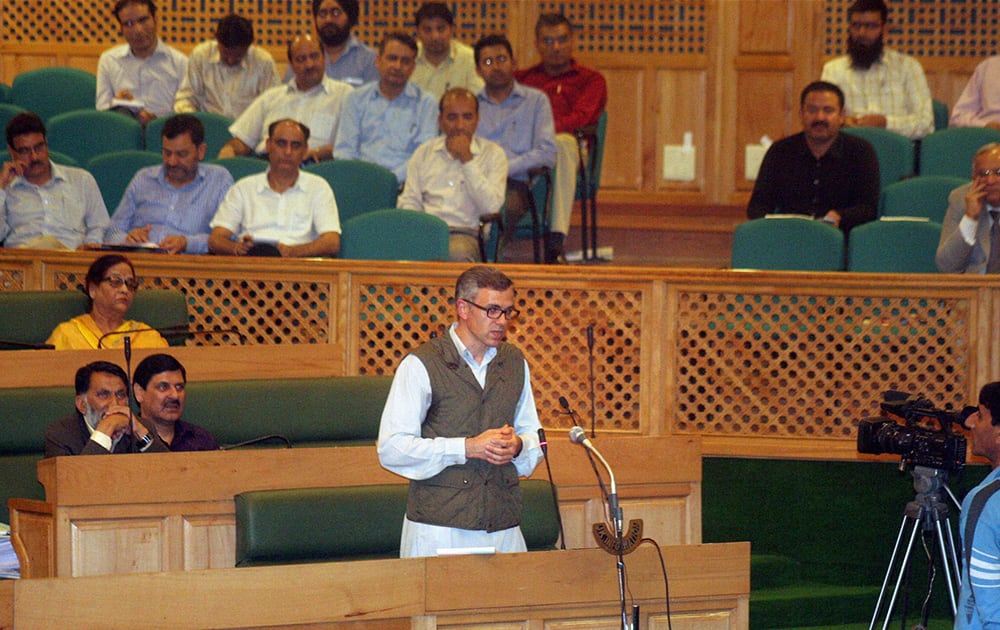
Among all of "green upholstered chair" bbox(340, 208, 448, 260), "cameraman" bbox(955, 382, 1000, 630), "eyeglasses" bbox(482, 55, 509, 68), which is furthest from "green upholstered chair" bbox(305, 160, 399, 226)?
"cameraman" bbox(955, 382, 1000, 630)

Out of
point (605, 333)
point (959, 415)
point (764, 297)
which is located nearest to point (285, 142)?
point (605, 333)

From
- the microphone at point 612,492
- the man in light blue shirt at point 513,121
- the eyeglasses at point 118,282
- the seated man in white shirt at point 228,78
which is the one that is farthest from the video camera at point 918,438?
the seated man in white shirt at point 228,78

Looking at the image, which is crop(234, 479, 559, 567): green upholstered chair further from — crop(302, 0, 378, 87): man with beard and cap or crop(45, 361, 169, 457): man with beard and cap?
crop(302, 0, 378, 87): man with beard and cap

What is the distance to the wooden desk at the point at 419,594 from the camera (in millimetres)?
3436

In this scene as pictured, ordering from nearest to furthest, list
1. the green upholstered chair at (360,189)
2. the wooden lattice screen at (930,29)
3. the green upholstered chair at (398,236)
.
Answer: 1. the green upholstered chair at (398,236)
2. the green upholstered chair at (360,189)
3. the wooden lattice screen at (930,29)

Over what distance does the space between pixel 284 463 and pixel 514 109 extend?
3.57m

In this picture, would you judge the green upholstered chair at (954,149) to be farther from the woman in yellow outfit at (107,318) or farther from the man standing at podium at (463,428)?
the man standing at podium at (463,428)

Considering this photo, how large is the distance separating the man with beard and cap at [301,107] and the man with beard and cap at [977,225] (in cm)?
349

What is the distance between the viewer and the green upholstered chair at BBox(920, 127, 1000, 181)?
778cm

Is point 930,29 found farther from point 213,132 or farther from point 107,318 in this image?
point 107,318

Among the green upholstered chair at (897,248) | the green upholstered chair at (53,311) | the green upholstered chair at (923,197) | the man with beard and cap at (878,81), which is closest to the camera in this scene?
the green upholstered chair at (53,311)

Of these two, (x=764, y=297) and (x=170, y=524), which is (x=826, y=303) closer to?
(x=764, y=297)

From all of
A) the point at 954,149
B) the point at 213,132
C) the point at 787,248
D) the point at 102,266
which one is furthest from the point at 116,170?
the point at 954,149

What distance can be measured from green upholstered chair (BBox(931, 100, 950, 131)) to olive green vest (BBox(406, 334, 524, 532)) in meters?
5.52
